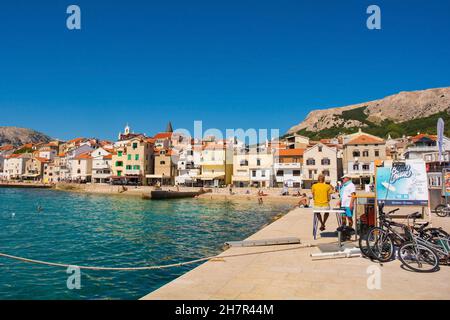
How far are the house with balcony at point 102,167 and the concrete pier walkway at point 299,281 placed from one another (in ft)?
269

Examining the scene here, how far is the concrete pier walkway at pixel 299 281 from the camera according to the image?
222 inches

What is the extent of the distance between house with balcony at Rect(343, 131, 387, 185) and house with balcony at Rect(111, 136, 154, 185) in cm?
4357

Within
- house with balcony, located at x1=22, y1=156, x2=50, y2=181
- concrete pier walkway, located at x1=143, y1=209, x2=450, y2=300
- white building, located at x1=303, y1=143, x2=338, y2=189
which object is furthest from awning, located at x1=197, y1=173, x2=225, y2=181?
house with balcony, located at x1=22, y1=156, x2=50, y2=181

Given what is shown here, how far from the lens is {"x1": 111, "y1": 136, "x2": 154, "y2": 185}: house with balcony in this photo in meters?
77.2

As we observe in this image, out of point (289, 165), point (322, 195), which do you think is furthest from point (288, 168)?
point (322, 195)

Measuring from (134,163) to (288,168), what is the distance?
35854 mm

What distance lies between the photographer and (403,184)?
9.76 m

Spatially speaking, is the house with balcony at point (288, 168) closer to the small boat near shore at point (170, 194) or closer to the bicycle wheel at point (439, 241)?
the small boat near shore at point (170, 194)

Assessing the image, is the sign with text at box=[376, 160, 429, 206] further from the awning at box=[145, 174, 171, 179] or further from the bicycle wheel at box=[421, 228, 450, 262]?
the awning at box=[145, 174, 171, 179]

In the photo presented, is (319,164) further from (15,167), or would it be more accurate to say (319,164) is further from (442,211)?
(15,167)

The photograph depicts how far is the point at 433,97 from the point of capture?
176000 mm

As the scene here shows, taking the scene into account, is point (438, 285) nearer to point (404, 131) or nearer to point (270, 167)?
point (270, 167)
